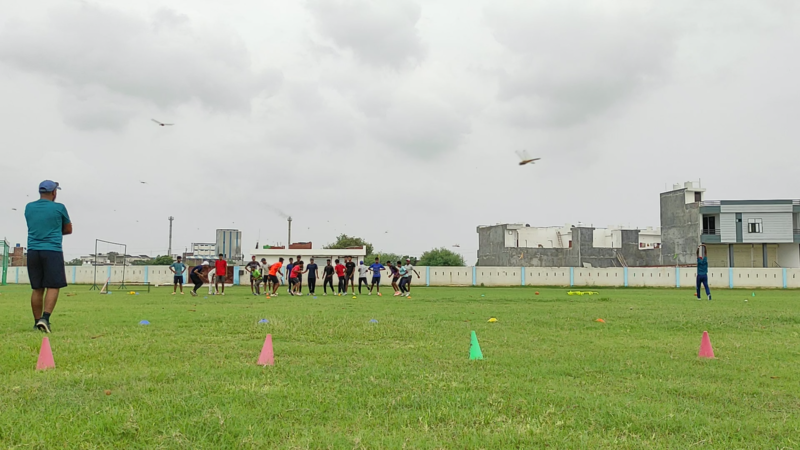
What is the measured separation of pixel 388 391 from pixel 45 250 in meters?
5.29

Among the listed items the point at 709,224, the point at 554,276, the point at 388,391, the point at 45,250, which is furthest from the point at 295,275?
the point at 709,224

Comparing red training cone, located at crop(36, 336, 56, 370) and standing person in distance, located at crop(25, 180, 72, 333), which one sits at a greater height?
standing person in distance, located at crop(25, 180, 72, 333)

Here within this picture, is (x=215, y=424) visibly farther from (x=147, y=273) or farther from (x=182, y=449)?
(x=147, y=273)

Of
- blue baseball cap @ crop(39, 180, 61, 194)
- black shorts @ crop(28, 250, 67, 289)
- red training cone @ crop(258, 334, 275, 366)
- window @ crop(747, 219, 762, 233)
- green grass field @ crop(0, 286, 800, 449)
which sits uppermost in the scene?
window @ crop(747, 219, 762, 233)

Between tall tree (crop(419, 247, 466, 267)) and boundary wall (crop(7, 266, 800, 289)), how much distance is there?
47089mm

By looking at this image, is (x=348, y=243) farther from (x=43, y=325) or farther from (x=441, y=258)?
(x=43, y=325)

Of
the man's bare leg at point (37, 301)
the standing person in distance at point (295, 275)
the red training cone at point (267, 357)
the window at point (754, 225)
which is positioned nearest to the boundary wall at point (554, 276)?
the standing person in distance at point (295, 275)

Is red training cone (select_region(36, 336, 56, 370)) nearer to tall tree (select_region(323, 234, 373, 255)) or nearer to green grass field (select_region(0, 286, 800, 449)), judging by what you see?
green grass field (select_region(0, 286, 800, 449))

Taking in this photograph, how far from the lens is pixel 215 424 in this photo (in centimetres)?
377

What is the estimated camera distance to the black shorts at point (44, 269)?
304 inches

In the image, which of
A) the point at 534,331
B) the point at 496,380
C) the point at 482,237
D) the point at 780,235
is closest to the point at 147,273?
the point at 534,331

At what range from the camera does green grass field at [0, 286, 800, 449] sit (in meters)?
3.66

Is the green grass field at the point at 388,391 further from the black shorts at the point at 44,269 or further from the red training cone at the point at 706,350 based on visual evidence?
the black shorts at the point at 44,269

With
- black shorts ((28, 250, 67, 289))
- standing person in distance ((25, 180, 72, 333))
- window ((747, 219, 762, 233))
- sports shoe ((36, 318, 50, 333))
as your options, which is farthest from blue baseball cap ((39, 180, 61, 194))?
window ((747, 219, 762, 233))
